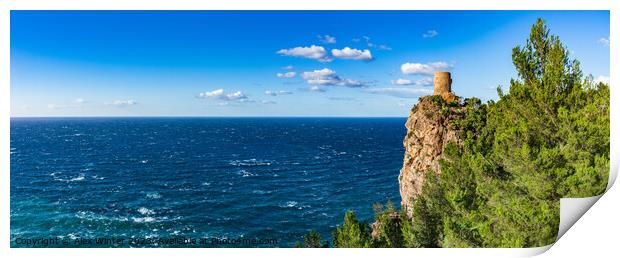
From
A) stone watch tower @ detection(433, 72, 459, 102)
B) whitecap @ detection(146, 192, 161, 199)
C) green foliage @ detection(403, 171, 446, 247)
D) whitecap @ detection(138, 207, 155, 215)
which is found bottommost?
whitecap @ detection(138, 207, 155, 215)

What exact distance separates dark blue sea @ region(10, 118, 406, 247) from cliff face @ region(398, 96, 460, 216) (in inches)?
391

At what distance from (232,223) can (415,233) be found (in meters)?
25.0

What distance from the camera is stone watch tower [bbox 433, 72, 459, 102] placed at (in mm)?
29547

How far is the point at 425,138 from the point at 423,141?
0.40 metres

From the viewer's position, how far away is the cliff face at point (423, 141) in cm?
2931

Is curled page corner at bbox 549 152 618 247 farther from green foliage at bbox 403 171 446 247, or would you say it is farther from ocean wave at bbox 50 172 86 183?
ocean wave at bbox 50 172 86 183

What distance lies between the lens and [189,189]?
5541cm

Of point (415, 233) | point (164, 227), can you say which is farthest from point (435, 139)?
point (164, 227)

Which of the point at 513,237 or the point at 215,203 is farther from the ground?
the point at 513,237

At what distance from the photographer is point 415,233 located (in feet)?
68.3

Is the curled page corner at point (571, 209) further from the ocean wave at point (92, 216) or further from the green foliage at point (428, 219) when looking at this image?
the ocean wave at point (92, 216)

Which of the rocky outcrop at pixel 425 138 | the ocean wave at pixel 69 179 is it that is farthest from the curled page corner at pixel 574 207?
the ocean wave at pixel 69 179

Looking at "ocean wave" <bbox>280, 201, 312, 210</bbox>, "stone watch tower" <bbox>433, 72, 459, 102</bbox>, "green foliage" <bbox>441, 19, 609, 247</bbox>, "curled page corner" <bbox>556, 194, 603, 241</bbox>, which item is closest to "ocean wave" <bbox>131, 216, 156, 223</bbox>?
"ocean wave" <bbox>280, 201, 312, 210</bbox>

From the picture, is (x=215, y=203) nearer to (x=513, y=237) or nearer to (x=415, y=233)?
(x=415, y=233)
